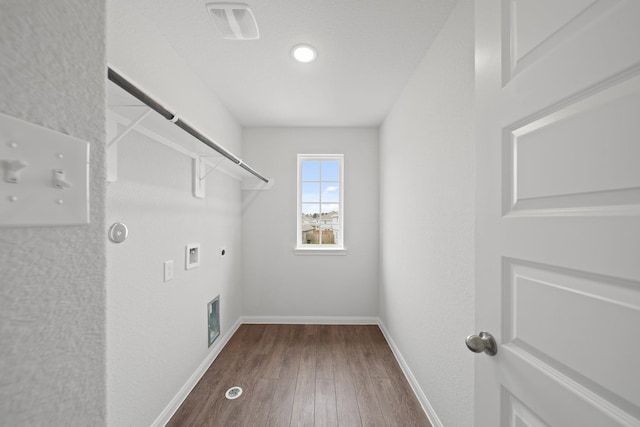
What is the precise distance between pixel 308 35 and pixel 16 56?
1566 mm

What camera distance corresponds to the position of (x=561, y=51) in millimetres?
525

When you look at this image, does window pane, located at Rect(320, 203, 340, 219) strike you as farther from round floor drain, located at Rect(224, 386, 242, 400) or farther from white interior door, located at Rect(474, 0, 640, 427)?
white interior door, located at Rect(474, 0, 640, 427)

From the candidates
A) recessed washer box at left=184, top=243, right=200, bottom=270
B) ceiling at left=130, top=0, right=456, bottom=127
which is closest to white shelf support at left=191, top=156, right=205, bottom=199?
recessed washer box at left=184, top=243, right=200, bottom=270

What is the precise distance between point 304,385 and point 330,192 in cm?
205

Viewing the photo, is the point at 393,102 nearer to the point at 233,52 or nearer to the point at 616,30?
the point at 233,52

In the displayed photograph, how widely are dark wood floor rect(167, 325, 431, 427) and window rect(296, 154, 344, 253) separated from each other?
111 cm

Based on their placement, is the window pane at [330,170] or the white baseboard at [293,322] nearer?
the white baseboard at [293,322]

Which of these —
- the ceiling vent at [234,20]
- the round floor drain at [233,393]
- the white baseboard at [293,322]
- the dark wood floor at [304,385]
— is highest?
the ceiling vent at [234,20]

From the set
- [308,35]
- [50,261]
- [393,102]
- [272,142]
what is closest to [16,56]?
[50,261]

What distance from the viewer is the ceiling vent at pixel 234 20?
4.30 ft

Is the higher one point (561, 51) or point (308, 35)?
point (308, 35)

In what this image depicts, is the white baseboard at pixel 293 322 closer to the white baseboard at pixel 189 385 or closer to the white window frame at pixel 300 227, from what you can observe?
the white baseboard at pixel 189 385

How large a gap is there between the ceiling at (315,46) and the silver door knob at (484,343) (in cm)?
156

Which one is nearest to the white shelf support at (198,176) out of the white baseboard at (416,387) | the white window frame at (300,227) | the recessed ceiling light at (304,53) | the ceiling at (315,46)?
the ceiling at (315,46)
